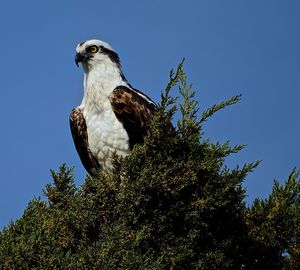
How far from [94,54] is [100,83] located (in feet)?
2.43

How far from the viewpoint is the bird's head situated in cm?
1297

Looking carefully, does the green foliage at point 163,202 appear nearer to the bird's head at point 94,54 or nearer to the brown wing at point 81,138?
the brown wing at point 81,138

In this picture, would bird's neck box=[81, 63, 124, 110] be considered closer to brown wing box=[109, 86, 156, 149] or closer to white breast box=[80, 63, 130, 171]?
white breast box=[80, 63, 130, 171]

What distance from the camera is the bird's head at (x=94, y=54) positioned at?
13.0 m

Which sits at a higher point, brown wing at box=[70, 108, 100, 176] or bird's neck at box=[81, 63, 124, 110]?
bird's neck at box=[81, 63, 124, 110]

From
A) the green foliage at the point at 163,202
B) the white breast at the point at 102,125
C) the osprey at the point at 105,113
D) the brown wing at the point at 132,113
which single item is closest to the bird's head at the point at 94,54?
the osprey at the point at 105,113

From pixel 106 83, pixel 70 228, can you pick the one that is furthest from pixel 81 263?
pixel 106 83

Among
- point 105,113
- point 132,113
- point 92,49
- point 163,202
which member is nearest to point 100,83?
point 105,113

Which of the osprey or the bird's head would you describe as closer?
the osprey

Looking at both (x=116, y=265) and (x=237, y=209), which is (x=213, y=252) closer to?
(x=237, y=209)

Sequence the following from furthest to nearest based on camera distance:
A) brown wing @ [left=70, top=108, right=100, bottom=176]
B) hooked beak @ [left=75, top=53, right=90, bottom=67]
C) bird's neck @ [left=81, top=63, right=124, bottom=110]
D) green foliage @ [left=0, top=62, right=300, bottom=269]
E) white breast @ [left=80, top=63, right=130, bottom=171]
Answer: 1. hooked beak @ [left=75, top=53, right=90, bottom=67]
2. brown wing @ [left=70, top=108, right=100, bottom=176]
3. bird's neck @ [left=81, top=63, right=124, bottom=110]
4. white breast @ [left=80, top=63, right=130, bottom=171]
5. green foliage @ [left=0, top=62, right=300, bottom=269]

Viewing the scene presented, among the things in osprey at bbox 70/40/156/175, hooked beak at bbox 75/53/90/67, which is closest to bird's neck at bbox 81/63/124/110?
osprey at bbox 70/40/156/175

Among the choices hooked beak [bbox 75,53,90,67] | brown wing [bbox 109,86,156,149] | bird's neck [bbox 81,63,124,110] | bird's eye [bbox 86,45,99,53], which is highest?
bird's eye [bbox 86,45,99,53]

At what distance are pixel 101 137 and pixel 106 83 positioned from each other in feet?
3.57
